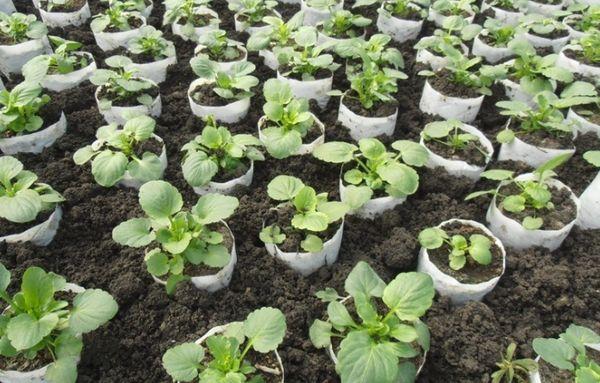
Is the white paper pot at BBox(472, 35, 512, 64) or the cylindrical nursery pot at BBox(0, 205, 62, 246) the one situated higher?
the white paper pot at BBox(472, 35, 512, 64)

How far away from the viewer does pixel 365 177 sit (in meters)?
2.42

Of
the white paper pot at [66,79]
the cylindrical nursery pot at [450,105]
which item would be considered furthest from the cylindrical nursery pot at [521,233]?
the white paper pot at [66,79]

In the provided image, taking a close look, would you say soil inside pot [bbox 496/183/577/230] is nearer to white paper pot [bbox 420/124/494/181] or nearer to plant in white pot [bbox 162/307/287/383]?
white paper pot [bbox 420/124/494/181]

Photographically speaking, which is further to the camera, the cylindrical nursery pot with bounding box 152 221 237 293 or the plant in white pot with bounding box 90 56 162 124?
the plant in white pot with bounding box 90 56 162 124

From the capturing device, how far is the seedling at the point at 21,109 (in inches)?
98.9

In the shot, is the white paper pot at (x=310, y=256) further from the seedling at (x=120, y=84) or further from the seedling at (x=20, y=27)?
the seedling at (x=20, y=27)

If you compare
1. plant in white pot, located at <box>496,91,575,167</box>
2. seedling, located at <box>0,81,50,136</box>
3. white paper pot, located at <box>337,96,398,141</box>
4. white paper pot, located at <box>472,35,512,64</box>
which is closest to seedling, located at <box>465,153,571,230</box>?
plant in white pot, located at <box>496,91,575,167</box>

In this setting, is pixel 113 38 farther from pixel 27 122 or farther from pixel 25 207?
pixel 25 207

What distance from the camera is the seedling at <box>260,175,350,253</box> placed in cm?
205

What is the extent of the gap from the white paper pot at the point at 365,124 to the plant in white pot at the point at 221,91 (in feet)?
1.86

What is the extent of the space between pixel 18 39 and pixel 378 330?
3.12m

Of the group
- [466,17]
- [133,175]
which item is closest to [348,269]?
[133,175]

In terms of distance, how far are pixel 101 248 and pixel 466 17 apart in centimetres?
318

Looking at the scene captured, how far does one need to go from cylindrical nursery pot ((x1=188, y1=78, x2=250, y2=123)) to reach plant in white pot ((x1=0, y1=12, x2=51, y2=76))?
3.98 feet
